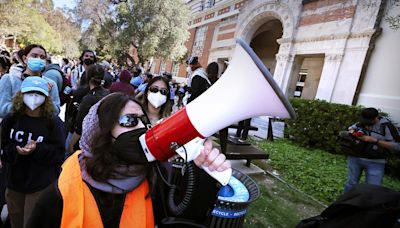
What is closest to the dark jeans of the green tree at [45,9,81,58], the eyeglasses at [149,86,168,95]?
the eyeglasses at [149,86,168,95]

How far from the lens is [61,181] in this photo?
3.54 ft

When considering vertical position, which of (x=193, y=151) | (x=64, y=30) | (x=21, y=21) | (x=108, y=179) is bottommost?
(x=108, y=179)

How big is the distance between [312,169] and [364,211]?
215 inches

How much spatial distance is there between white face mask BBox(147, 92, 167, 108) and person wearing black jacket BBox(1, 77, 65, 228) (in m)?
1.02

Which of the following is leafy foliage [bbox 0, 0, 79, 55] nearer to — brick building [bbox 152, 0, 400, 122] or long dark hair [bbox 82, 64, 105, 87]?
brick building [bbox 152, 0, 400, 122]

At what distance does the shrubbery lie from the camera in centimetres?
779

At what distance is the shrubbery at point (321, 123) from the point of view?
7.79 metres

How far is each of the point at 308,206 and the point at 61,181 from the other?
440 centimetres

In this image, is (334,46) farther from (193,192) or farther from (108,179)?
(108,179)

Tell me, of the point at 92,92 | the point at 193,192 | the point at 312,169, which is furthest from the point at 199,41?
the point at 193,192

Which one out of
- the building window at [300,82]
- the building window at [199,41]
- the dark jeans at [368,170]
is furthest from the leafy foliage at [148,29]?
the dark jeans at [368,170]

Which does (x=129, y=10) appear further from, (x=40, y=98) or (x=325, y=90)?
(x=40, y=98)

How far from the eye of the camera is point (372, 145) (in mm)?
3826

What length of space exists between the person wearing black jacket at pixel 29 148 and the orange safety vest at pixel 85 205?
4.27 feet
